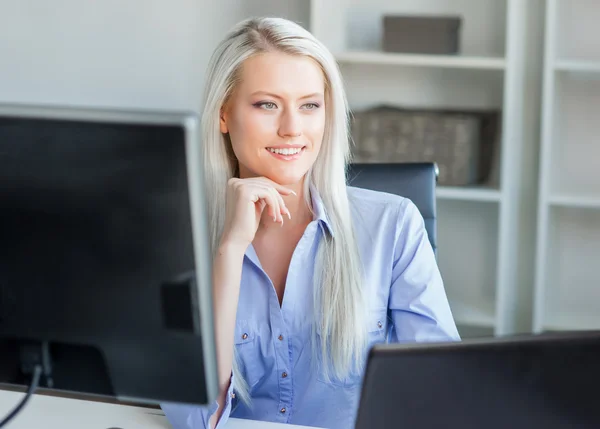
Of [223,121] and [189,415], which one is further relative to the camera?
[223,121]

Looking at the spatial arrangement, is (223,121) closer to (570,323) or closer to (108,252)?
(108,252)

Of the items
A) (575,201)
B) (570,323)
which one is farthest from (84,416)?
(570,323)

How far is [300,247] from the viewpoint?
1676mm

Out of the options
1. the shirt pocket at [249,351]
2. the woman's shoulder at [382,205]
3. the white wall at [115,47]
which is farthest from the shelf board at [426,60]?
the shirt pocket at [249,351]

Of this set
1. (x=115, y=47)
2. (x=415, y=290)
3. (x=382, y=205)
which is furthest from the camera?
(x=115, y=47)

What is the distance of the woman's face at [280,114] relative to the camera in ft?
5.37

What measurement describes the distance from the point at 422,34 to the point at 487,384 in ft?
7.33

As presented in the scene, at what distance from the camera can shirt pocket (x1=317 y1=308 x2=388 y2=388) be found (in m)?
1.62

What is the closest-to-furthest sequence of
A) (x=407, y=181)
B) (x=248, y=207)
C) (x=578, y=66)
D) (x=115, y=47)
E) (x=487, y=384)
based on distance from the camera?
(x=487, y=384), (x=248, y=207), (x=407, y=181), (x=578, y=66), (x=115, y=47)

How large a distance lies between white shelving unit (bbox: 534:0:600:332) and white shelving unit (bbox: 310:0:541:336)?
0.32ft

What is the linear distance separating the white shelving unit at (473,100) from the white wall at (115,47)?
0.29m

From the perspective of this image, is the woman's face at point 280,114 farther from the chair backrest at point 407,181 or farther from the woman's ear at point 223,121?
the chair backrest at point 407,181

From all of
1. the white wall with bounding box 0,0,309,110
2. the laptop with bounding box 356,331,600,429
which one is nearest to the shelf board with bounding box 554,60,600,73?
the white wall with bounding box 0,0,309,110

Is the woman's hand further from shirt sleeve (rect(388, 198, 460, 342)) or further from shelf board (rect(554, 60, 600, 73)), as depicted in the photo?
shelf board (rect(554, 60, 600, 73))
